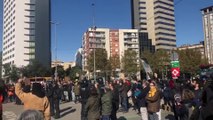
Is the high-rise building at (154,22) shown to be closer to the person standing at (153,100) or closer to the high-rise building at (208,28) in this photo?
the high-rise building at (208,28)

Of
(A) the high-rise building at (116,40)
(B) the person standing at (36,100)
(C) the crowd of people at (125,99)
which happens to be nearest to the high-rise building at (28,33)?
(A) the high-rise building at (116,40)

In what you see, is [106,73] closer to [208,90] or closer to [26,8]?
[26,8]

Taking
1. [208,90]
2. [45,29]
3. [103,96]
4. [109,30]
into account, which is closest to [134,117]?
[103,96]

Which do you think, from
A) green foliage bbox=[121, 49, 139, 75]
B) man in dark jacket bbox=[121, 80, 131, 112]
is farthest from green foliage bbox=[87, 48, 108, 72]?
man in dark jacket bbox=[121, 80, 131, 112]

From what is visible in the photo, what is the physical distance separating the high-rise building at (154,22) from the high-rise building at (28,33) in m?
43.5

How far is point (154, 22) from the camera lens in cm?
15650

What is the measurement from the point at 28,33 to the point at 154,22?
60568mm

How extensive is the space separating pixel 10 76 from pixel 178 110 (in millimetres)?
92613

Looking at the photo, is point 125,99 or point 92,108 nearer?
point 92,108

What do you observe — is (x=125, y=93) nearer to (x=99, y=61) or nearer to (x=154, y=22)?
(x=99, y=61)

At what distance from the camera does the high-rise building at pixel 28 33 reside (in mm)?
125688

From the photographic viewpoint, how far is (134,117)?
1661 cm

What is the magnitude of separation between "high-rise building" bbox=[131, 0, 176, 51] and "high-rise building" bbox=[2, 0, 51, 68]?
4347 cm

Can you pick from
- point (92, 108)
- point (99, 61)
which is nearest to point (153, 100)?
point (92, 108)
